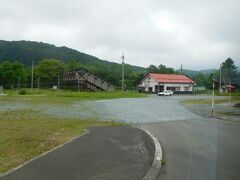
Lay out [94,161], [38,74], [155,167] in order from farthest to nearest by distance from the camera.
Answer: [38,74]
[94,161]
[155,167]

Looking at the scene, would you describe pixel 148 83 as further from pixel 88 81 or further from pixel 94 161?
pixel 94 161

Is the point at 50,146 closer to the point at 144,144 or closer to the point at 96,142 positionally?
the point at 96,142

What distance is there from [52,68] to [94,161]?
245 feet

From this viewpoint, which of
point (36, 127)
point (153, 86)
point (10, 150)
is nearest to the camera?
point (10, 150)

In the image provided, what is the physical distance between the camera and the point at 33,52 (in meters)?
125

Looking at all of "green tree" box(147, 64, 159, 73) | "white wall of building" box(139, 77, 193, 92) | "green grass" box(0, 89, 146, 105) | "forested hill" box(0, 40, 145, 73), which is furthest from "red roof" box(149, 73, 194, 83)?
"forested hill" box(0, 40, 145, 73)

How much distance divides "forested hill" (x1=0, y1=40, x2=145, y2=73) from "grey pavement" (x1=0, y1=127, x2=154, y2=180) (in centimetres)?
10523

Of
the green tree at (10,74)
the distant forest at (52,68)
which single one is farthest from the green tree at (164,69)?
the green tree at (10,74)

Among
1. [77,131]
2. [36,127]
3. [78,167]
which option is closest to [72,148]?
[78,167]

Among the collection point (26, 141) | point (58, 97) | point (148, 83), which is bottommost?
point (26, 141)

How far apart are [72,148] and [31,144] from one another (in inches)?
57.6

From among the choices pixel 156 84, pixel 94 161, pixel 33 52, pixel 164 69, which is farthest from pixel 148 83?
pixel 94 161

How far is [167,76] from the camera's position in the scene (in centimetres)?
7706

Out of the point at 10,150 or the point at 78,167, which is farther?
the point at 10,150
